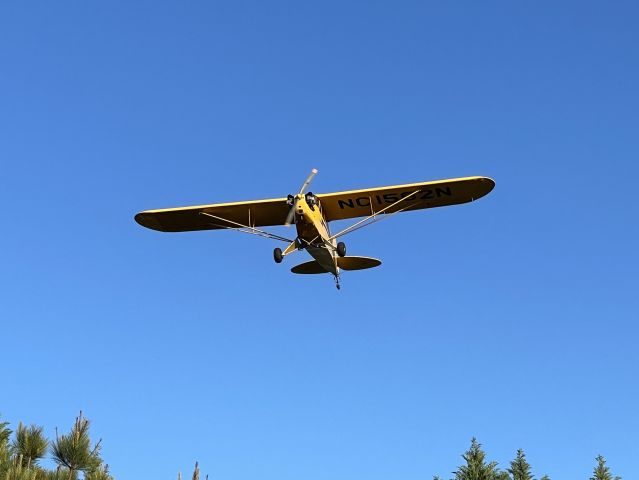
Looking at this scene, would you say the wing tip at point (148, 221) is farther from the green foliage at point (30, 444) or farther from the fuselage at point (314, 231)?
the green foliage at point (30, 444)

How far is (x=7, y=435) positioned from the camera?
27375mm

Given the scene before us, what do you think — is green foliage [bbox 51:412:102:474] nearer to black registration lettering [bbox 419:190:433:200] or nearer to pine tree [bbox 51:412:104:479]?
pine tree [bbox 51:412:104:479]

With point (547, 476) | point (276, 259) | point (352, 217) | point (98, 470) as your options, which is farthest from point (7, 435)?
point (547, 476)

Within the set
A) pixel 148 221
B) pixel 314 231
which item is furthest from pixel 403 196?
pixel 148 221

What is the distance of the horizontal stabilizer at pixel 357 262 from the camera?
98.1ft

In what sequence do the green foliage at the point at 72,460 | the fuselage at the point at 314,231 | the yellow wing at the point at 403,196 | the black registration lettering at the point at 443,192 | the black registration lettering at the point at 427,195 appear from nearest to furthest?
the green foliage at the point at 72,460
the fuselage at the point at 314,231
the yellow wing at the point at 403,196
the black registration lettering at the point at 443,192
the black registration lettering at the point at 427,195

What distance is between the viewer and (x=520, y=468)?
45344 millimetres

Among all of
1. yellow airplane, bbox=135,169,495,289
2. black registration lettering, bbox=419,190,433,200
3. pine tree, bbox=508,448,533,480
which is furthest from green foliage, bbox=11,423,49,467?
pine tree, bbox=508,448,533,480

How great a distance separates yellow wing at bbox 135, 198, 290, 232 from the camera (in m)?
28.4

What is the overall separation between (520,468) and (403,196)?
23.1 metres

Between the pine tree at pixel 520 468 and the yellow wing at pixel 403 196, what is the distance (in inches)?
867

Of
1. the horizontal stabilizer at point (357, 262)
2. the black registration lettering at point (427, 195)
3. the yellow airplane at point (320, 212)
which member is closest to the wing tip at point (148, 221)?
the yellow airplane at point (320, 212)

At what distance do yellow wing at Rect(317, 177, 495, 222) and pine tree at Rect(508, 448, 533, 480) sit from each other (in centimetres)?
2203

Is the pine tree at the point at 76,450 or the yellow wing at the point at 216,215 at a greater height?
the yellow wing at the point at 216,215
